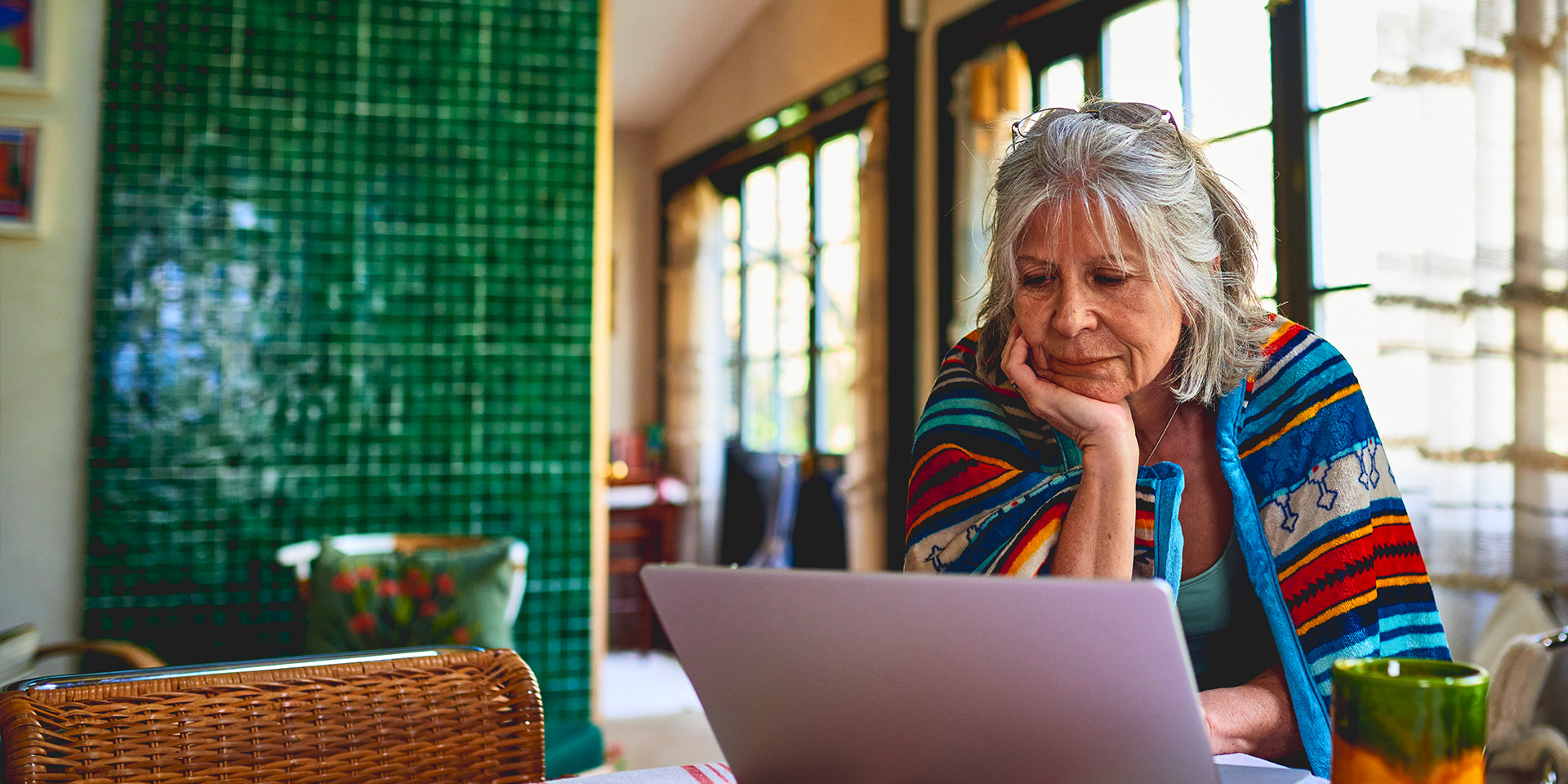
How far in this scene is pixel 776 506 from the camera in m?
5.32

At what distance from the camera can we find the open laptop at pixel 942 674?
53 centimetres

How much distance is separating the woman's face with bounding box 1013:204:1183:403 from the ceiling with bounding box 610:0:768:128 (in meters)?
4.36

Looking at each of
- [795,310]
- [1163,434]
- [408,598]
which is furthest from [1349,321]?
[795,310]

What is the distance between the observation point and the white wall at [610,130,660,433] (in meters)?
6.72

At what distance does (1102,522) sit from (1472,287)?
5.59ft

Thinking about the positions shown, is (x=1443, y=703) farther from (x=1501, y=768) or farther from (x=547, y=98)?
(x=547, y=98)

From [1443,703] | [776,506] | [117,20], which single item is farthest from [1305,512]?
[776,506]

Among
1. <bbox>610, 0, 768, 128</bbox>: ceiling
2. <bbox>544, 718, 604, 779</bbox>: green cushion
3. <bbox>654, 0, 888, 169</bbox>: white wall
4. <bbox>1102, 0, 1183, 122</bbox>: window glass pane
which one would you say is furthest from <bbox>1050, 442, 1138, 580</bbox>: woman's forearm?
<bbox>610, 0, 768, 128</bbox>: ceiling

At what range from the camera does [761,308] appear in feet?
19.0

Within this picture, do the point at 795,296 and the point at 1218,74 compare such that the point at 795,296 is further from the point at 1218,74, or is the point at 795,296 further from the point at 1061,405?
the point at 1061,405

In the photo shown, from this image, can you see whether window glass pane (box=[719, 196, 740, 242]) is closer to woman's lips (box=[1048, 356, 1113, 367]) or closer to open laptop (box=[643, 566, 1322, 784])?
woman's lips (box=[1048, 356, 1113, 367])

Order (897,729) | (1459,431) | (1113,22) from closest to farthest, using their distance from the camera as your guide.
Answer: (897,729)
(1459,431)
(1113,22)

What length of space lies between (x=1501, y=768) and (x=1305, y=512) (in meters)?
1.17

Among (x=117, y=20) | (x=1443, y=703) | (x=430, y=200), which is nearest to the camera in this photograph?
(x=1443, y=703)
